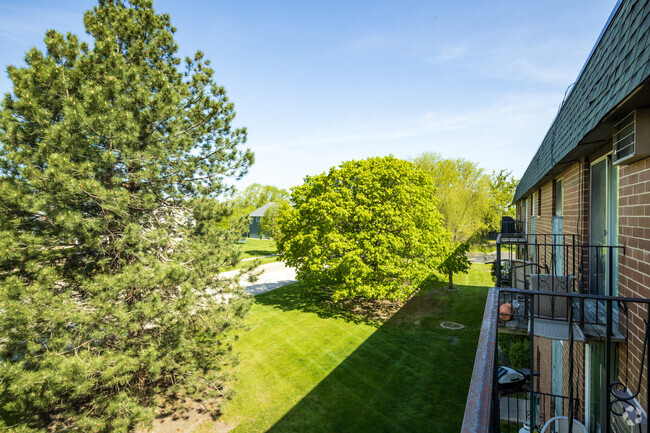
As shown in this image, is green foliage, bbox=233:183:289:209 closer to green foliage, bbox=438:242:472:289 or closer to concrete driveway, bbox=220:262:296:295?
concrete driveway, bbox=220:262:296:295

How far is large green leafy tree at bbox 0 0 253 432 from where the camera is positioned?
556cm

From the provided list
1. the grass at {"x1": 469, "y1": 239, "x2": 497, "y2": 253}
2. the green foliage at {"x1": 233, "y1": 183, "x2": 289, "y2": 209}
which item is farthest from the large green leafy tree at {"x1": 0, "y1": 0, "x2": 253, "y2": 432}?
the green foliage at {"x1": 233, "y1": 183, "x2": 289, "y2": 209}

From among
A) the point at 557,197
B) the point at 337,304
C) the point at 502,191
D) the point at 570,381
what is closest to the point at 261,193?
the point at 502,191

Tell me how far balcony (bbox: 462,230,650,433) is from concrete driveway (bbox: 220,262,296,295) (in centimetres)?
1412

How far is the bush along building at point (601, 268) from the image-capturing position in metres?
2.45

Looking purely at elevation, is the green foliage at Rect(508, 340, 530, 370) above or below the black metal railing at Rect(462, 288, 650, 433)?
below

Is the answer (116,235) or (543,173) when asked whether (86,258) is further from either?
(543,173)

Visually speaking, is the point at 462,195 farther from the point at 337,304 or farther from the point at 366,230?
the point at 366,230

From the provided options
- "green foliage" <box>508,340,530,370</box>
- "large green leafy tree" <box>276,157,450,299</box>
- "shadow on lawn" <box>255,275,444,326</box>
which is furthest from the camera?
"shadow on lawn" <box>255,275,444,326</box>

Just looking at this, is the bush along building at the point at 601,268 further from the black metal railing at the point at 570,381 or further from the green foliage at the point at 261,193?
the green foliage at the point at 261,193

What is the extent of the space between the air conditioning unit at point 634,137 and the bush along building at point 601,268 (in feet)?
0.03

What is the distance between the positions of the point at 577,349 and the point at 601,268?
1567mm

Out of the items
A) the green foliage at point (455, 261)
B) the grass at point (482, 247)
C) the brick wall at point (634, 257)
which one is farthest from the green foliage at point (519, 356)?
the grass at point (482, 247)

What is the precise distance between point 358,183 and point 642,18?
488 inches
